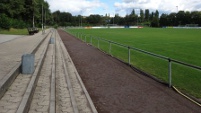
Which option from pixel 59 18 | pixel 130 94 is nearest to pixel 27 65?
pixel 130 94

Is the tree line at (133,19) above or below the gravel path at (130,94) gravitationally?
above

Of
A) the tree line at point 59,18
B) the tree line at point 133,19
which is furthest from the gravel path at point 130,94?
the tree line at point 133,19

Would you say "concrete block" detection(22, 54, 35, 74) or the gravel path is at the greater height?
"concrete block" detection(22, 54, 35, 74)

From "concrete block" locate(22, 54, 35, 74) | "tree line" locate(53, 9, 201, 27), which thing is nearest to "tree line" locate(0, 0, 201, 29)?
"tree line" locate(53, 9, 201, 27)

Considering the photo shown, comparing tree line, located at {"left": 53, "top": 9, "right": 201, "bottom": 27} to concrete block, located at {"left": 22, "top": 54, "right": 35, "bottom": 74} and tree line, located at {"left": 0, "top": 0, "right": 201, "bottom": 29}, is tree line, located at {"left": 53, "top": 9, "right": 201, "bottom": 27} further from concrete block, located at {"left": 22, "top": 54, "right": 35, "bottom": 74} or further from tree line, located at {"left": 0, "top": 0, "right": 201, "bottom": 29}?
concrete block, located at {"left": 22, "top": 54, "right": 35, "bottom": 74}

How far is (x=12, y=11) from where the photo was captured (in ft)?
262

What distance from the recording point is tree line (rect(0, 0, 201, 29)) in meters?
76.8

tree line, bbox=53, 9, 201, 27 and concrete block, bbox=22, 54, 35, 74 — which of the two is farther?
tree line, bbox=53, 9, 201, 27

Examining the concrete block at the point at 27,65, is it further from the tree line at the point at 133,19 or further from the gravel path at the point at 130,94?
the tree line at the point at 133,19

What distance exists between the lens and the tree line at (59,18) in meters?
76.8

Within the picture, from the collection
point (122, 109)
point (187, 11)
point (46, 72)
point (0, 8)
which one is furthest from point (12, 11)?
point (187, 11)

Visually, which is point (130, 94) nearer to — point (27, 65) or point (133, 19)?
point (27, 65)

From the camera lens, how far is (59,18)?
178250mm

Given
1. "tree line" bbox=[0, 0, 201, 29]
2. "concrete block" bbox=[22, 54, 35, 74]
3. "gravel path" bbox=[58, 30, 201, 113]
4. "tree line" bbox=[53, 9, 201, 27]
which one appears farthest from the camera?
"tree line" bbox=[53, 9, 201, 27]
